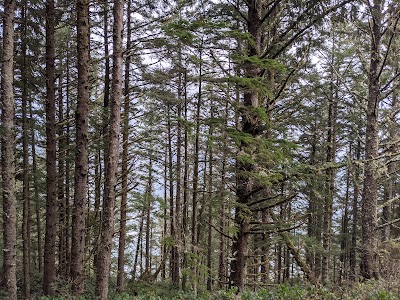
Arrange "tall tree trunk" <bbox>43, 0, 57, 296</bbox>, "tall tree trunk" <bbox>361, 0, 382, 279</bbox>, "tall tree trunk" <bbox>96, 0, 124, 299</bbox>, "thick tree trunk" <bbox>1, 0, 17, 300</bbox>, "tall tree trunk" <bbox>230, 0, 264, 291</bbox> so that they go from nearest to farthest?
"tall tree trunk" <bbox>230, 0, 264, 291</bbox>
"tall tree trunk" <bbox>96, 0, 124, 299</bbox>
"thick tree trunk" <bbox>1, 0, 17, 300</bbox>
"tall tree trunk" <bbox>43, 0, 57, 296</bbox>
"tall tree trunk" <bbox>361, 0, 382, 279</bbox>

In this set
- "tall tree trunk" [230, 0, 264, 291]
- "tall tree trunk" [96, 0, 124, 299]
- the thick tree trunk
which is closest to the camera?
"tall tree trunk" [230, 0, 264, 291]

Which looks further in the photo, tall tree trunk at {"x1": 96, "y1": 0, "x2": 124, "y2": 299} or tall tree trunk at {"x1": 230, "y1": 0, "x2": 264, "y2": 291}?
tall tree trunk at {"x1": 96, "y1": 0, "x2": 124, "y2": 299}

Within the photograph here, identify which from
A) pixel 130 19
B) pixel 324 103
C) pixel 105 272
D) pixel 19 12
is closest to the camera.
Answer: pixel 105 272

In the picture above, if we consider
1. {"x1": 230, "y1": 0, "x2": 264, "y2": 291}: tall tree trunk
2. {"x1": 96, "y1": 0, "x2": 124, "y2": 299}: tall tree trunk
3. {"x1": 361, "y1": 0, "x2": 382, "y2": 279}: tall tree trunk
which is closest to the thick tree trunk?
{"x1": 96, "y1": 0, "x2": 124, "y2": 299}: tall tree trunk

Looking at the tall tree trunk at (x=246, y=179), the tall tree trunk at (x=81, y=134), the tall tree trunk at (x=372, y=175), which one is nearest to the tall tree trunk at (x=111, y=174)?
the tall tree trunk at (x=81, y=134)

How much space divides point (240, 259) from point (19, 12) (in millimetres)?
10961

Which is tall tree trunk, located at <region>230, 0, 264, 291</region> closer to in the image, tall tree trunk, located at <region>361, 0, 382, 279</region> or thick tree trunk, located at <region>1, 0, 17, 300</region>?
tall tree trunk, located at <region>361, 0, 382, 279</region>

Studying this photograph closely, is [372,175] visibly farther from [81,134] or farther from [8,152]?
[8,152]

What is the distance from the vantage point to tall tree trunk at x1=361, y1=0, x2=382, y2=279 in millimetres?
9469

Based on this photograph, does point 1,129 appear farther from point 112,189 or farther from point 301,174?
point 301,174

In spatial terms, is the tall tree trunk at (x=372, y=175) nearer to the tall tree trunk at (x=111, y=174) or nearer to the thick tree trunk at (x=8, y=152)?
the tall tree trunk at (x=111, y=174)

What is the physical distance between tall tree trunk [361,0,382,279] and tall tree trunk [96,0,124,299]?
716 centimetres

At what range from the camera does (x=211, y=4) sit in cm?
748

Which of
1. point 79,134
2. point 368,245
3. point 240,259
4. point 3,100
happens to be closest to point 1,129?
point 3,100
